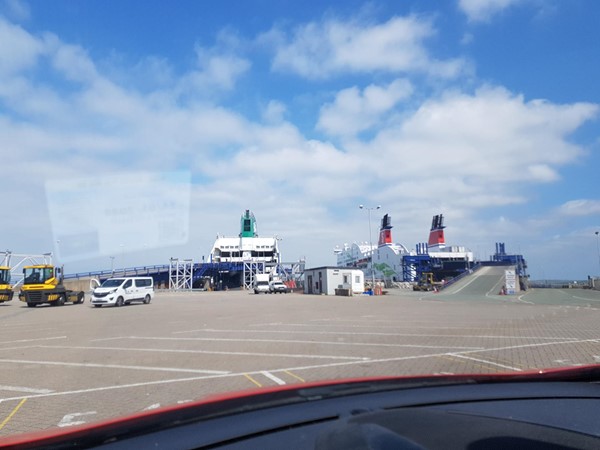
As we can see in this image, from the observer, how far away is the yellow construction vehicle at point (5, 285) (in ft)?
94.0

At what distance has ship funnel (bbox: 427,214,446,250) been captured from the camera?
75.3m

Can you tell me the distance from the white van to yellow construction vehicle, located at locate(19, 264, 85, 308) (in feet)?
8.33

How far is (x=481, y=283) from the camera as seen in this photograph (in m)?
46.8

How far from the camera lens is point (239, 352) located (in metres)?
9.49

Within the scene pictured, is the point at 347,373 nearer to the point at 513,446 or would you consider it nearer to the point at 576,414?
the point at 576,414

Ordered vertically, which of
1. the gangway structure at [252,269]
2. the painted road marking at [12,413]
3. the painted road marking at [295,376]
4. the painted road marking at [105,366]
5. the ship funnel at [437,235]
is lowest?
the painted road marking at [12,413]

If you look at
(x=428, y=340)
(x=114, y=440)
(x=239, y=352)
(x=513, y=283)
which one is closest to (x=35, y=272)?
(x=239, y=352)

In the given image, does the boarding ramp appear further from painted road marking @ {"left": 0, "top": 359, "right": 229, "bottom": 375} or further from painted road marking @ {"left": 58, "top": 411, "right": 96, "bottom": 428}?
painted road marking @ {"left": 58, "top": 411, "right": 96, "bottom": 428}

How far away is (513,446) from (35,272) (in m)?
31.3

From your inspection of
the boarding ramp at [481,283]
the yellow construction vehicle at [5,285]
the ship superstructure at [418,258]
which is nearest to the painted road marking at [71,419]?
the yellow construction vehicle at [5,285]

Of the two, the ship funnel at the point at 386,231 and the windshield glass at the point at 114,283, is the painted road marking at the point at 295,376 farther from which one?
the ship funnel at the point at 386,231

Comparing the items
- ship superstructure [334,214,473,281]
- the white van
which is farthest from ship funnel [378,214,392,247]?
the white van

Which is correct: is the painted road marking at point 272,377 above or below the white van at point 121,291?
below

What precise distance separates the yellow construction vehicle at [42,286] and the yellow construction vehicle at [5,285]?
1.56 metres
